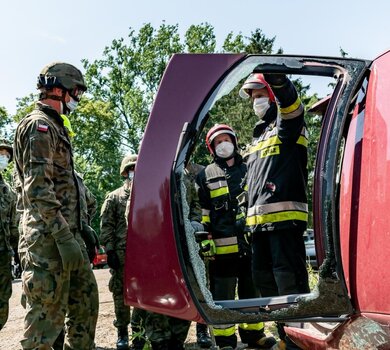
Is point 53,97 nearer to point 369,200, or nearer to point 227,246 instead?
point 227,246

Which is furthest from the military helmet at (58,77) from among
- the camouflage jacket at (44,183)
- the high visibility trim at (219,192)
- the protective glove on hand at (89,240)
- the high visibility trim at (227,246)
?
the high visibility trim at (227,246)

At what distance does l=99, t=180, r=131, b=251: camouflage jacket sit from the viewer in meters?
5.47

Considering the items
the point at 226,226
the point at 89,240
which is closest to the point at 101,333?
the point at 226,226

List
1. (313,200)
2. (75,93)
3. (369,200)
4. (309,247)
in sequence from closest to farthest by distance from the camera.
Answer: (369,200), (313,200), (75,93), (309,247)

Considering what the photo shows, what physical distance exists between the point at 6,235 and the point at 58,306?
247 centimetres

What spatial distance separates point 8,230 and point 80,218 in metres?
2.37

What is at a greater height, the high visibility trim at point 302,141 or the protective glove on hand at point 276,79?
the protective glove on hand at point 276,79

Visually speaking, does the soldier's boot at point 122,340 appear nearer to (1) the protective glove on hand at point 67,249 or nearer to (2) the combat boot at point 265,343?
(2) the combat boot at point 265,343

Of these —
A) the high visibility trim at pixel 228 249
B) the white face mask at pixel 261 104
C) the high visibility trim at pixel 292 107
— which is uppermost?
the white face mask at pixel 261 104

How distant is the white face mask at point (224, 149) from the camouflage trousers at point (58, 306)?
1.79 metres

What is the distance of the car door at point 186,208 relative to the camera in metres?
1.76

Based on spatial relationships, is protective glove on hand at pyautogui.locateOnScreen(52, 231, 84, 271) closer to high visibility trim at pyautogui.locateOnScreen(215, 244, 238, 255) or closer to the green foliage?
high visibility trim at pyautogui.locateOnScreen(215, 244, 238, 255)

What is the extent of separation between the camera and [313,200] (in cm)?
192

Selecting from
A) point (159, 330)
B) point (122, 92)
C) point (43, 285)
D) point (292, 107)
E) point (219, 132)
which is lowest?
point (159, 330)
